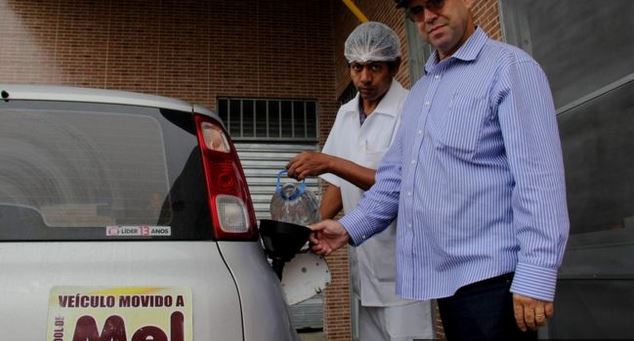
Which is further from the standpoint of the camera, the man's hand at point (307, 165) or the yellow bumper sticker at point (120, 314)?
the man's hand at point (307, 165)

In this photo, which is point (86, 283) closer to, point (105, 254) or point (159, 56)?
point (105, 254)

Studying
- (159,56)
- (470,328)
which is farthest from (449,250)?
(159,56)

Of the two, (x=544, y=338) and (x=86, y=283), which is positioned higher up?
(x=86, y=283)

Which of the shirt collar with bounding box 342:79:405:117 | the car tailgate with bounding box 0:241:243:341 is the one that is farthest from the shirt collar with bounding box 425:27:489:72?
the car tailgate with bounding box 0:241:243:341

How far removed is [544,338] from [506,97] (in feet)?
7.09

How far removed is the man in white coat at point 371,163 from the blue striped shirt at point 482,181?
1.74 ft

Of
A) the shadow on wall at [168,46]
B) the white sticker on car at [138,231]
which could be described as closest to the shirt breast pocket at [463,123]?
the white sticker on car at [138,231]

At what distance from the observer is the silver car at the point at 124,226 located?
4.70 feet

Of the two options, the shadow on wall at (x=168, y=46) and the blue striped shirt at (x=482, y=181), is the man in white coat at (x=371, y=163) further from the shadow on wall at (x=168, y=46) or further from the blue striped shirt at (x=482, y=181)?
the shadow on wall at (x=168, y=46)

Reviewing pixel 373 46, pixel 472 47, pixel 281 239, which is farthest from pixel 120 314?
pixel 373 46

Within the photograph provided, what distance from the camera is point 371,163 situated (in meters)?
2.54

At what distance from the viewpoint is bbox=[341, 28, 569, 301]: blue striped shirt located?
1482 mm

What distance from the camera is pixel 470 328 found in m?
1.61

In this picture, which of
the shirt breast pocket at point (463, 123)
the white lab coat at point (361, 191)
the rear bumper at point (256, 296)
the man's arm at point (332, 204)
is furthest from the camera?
the man's arm at point (332, 204)
